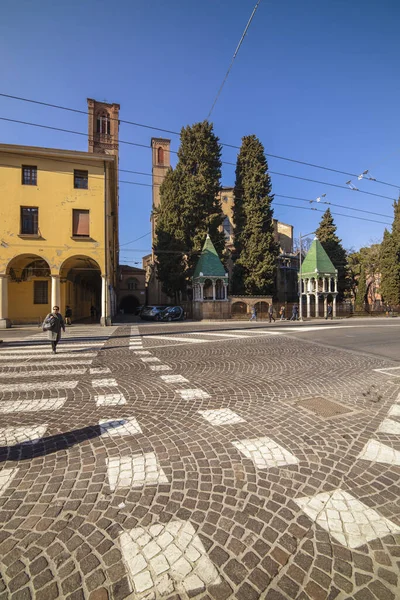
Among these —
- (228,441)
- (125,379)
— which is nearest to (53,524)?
(228,441)

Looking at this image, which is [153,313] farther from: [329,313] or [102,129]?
[102,129]

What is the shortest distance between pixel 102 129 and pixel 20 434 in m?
57.1

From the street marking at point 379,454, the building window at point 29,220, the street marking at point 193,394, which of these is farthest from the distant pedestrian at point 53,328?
the building window at point 29,220

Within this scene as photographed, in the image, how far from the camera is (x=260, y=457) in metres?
3.05

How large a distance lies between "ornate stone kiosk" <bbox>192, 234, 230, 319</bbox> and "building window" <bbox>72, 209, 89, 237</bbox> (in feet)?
42.4

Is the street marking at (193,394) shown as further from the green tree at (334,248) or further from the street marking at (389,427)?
the green tree at (334,248)

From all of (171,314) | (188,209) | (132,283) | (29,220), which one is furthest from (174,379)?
(132,283)

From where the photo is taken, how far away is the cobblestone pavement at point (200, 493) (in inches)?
68.0

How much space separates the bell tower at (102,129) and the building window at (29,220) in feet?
114

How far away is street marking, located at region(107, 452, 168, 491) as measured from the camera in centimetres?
263

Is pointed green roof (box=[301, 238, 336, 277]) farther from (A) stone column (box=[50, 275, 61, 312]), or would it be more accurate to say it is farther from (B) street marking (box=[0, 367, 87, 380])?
(B) street marking (box=[0, 367, 87, 380])

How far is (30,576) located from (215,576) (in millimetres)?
1127

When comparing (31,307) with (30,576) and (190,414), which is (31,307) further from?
(30,576)

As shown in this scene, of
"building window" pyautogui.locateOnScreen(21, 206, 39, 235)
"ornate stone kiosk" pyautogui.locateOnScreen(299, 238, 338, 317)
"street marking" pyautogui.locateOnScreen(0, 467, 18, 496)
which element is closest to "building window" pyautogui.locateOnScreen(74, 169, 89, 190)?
"building window" pyautogui.locateOnScreen(21, 206, 39, 235)
